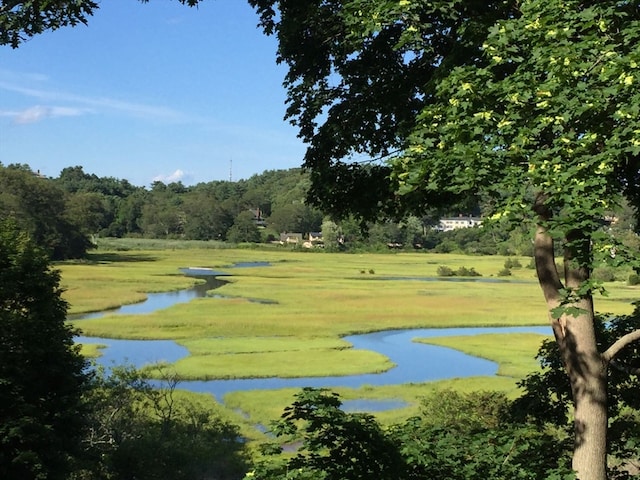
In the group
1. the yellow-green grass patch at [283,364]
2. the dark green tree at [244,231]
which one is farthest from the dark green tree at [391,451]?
the dark green tree at [244,231]

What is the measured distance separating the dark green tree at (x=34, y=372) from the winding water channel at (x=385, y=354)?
965 centimetres

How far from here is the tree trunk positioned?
6.85 metres

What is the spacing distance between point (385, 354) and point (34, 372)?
2258 cm

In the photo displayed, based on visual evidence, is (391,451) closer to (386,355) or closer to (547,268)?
(547,268)

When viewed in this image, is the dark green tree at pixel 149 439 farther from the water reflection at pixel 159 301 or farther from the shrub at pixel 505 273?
the shrub at pixel 505 273

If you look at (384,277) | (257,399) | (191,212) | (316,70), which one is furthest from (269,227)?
(316,70)

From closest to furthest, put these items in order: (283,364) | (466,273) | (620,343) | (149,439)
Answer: (620,343)
(149,439)
(283,364)
(466,273)

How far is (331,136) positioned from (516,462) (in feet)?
16.1

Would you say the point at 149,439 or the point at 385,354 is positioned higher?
the point at 149,439

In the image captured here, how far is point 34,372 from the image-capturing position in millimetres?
13914

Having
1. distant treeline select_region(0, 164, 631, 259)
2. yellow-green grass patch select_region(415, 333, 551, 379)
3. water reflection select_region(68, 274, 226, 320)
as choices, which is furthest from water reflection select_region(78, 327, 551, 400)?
distant treeline select_region(0, 164, 631, 259)

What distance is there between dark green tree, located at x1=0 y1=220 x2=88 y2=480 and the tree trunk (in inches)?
417

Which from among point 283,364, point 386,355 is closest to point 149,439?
point 283,364

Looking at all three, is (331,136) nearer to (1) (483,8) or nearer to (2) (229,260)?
(1) (483,8)
